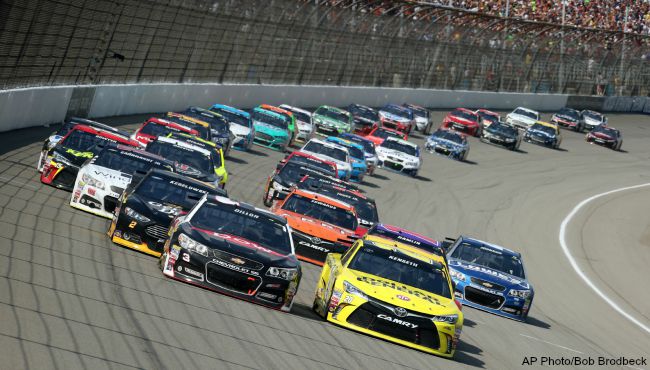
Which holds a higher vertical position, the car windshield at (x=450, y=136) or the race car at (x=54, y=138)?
the race car at (x=54, y=138)

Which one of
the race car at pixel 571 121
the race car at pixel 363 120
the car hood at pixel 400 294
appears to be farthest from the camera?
the race car at pixel 571 121

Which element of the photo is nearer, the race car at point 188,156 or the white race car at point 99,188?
the white race car at point 99,188

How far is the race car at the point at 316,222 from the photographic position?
19578 mm

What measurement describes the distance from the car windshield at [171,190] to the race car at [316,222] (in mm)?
2307

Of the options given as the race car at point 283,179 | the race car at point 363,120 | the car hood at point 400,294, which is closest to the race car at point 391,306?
the car hood at point 400,294

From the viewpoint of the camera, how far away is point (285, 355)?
11.5 meters

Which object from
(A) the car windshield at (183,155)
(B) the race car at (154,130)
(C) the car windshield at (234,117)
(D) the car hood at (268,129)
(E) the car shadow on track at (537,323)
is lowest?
(D) the car hood at (268,129)

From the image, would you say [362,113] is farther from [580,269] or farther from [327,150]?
[580,269]

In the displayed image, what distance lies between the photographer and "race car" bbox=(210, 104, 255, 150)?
117 feet

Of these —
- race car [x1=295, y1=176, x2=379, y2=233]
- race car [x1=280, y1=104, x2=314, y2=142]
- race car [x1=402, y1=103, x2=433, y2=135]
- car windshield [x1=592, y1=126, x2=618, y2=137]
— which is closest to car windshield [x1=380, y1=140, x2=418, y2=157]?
race car [x1=280, y1=104, x2=314, y2=142]

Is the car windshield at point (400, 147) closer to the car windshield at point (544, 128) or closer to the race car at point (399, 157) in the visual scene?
the race car at point (399, 157)

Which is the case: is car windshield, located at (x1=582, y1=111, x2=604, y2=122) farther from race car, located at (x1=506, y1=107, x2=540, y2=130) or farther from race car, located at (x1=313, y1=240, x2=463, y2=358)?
race car, located at (x1=313, y1=240, x2=463, y2=358)

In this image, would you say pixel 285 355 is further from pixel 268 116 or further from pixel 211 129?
pixel 268 116

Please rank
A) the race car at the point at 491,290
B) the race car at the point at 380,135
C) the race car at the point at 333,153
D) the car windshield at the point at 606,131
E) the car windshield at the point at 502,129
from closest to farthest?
the race car at the point at 491,290, the race car at the point at 333,153, the race car at the point at 380,135, the car windshield at the point at 502,129, the car windshield at the point at 606,131
